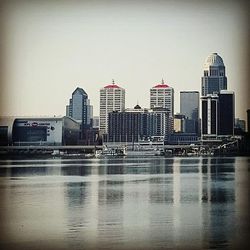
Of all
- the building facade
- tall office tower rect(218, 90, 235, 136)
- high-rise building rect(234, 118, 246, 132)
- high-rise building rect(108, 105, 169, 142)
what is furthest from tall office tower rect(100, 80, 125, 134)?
high-rise building rect(234, 118, 246, 132)

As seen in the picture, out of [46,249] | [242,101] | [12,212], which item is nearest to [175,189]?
[242,101]

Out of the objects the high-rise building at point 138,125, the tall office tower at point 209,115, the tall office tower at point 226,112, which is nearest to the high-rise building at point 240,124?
the tall office tower at point 226,112

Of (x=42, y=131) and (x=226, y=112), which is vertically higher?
(x=226, y=112)

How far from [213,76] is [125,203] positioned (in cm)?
166

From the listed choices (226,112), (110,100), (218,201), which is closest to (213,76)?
(226,112)

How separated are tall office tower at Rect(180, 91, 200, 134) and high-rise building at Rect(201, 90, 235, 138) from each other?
8cm

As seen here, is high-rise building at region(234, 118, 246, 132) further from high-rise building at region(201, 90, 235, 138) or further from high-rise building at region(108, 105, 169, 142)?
high-rise building at region(108, 105, 169, 142)

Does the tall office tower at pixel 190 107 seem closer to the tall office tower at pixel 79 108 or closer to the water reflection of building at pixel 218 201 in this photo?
the water reflection of building at pixel 218 201

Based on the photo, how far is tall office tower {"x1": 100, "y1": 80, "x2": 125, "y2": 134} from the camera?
220 inches

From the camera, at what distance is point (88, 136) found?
567 centimetres

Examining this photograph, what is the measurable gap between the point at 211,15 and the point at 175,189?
2.30 meters

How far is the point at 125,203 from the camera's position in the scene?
5812mm

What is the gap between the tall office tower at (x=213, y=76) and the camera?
547cm

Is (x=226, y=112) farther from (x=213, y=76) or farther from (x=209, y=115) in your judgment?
(x=213, y=76)
